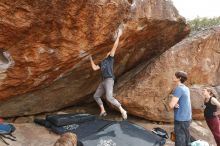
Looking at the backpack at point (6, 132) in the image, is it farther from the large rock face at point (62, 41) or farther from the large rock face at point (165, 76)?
the large rock face at point (165, 76)

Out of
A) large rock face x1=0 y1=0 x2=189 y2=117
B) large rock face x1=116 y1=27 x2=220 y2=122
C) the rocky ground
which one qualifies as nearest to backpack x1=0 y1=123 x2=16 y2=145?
the rocky ground

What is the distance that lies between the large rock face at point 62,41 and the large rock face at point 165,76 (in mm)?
607

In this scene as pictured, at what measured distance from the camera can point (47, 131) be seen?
331 inches

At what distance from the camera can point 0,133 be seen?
7.49 metres

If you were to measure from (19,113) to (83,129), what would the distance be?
240cm

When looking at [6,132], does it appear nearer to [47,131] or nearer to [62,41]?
[47,131]

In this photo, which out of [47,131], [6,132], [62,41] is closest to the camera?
[62,41]

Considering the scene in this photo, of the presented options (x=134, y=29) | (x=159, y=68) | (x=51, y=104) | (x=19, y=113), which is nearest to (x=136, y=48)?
(x=159, y=68)

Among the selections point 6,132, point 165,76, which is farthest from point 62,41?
point 165,76

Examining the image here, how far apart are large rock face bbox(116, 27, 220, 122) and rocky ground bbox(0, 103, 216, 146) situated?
28 centimetres

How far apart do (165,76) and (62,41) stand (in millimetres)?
3572

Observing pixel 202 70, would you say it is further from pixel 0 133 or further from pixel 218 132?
pixel 0 133

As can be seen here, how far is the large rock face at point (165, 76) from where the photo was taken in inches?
384

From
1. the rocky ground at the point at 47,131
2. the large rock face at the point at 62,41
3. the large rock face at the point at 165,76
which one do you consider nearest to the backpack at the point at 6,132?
the rocky ground at the point at 47,131
